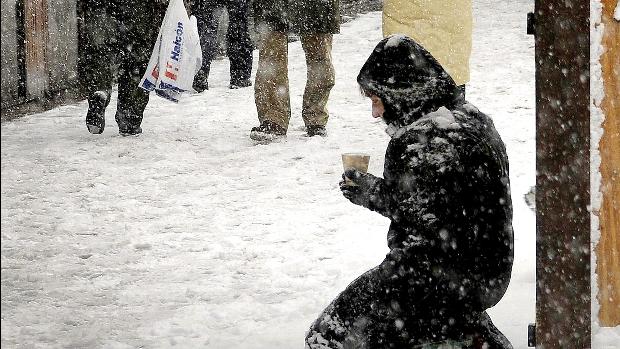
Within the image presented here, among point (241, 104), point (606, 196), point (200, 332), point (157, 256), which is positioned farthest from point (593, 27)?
point (241, 104)

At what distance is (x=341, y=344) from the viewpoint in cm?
300

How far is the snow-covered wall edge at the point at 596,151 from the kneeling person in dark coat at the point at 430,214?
58cm

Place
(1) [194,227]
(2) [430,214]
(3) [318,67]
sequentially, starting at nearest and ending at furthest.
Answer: (2) [430,214] < (1) [194,227] < (3) [318,67]

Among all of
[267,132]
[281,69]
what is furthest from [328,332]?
[267,132]

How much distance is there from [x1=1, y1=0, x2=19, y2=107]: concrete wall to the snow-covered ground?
10.4 inches

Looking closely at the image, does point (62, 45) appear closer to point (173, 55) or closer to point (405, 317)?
point (173, 55)

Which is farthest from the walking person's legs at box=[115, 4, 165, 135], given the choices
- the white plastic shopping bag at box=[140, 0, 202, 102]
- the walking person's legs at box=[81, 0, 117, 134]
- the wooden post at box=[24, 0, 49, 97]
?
the wooden post at box=[24, 0, 49, 97]

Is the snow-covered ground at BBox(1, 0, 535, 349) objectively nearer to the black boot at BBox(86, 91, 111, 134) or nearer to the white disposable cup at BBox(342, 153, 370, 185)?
the black boot at BBox(86, 91, 111, 134)

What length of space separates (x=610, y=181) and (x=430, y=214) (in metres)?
0.96

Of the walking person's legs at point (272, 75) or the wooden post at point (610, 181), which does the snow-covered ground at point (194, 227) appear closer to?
the walking person's legs at point (272, 75)

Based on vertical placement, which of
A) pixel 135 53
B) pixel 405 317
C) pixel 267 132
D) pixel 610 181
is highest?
pixel 610 181

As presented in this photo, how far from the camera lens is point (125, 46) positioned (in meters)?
7.34

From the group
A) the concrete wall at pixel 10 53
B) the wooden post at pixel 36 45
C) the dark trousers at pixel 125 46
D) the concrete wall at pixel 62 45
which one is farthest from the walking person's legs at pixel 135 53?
the concrete wall at pixel 62 45

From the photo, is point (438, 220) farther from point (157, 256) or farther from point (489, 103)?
point (489, 103)
